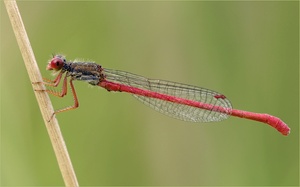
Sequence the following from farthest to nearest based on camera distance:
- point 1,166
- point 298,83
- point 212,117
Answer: point 298,83, point 212,117, point 1,166

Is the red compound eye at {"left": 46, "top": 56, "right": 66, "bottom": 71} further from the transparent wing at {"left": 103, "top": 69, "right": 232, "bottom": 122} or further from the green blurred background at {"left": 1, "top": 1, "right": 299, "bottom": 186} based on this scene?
the transparent wing at {"left": 103, "top": 69, "right": 232, "bottom": 122}

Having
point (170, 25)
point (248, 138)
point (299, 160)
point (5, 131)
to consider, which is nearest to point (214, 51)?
point (170, 25)

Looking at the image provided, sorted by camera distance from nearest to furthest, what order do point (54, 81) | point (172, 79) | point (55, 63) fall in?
point (54, 81) < point (55, 63) < point (172, 79)

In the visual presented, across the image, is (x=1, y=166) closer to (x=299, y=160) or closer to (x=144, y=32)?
(x=144, y=32)

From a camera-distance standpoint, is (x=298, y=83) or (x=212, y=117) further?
(x=298, y=83)

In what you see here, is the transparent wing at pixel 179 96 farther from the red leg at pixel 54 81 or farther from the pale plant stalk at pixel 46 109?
the pale plant stalk at pixel 46 109

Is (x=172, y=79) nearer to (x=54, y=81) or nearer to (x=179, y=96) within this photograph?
(x=179, y=96)

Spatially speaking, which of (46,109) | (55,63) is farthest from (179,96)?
(46,109)
